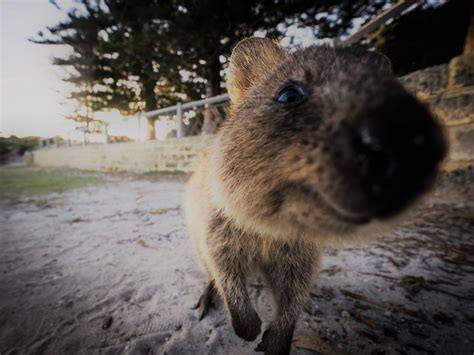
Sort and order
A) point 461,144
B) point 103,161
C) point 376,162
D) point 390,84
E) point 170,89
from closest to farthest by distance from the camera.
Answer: point 376,162
point 390,84
point 461,144
point 103,161
point 170,89

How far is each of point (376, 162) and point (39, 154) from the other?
89.3 feet

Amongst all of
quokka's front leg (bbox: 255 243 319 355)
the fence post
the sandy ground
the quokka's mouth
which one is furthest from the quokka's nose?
the fence post

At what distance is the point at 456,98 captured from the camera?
3326 millimetres

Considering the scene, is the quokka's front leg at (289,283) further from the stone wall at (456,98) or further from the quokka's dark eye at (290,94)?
the stone wall at (456,98)

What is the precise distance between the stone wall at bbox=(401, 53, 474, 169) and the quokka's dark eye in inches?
122

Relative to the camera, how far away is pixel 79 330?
1573 mm

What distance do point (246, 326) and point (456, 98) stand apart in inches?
156

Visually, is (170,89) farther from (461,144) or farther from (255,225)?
(255,225)

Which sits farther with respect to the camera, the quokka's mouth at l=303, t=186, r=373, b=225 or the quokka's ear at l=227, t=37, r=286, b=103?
the quokka's ear at l=227, t=37, r=286, b=103

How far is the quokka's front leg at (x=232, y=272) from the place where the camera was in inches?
58.8

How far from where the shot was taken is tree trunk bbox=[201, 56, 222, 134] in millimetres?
11125

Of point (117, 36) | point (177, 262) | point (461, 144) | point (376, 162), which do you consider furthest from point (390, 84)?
point (117, 36)

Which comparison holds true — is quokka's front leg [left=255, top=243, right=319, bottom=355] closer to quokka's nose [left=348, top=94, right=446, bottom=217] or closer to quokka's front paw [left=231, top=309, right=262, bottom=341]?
quokka's front paw [left=231, top=309, right=262, bottom=341]

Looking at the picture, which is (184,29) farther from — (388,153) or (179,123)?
(388,153)
